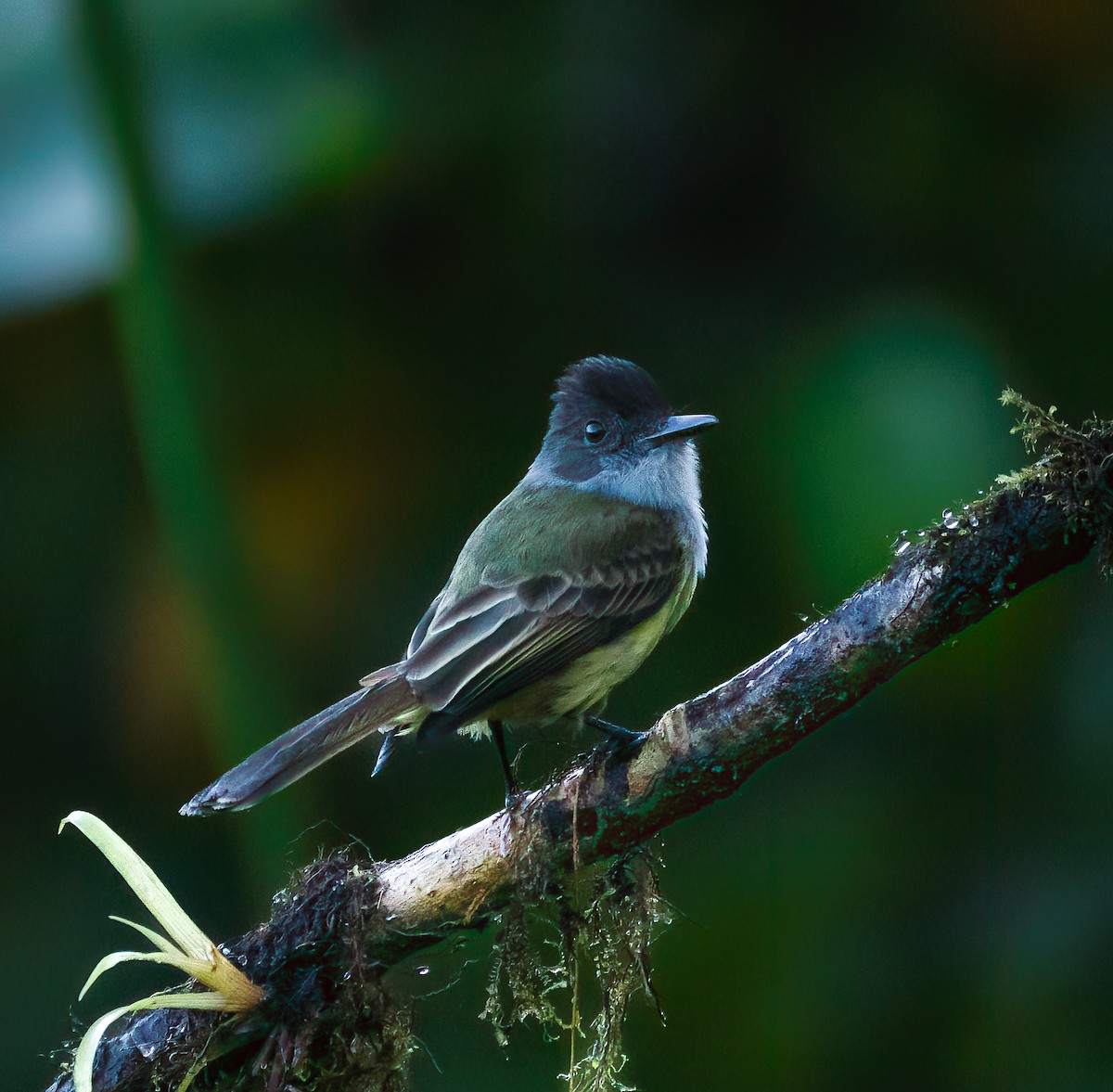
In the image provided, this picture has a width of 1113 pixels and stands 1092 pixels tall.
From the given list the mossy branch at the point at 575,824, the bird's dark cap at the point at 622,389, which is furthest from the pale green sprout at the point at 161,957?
the bird's dark cap at the point at 622,389

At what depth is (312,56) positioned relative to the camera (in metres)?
4.19

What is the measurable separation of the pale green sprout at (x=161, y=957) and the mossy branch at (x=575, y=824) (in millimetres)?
115

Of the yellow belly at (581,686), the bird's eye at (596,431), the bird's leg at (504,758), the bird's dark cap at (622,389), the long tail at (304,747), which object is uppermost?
the bird's dark cap at (622,389)

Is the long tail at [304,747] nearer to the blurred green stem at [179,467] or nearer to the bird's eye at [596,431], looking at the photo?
the bird's eye at [596,431]

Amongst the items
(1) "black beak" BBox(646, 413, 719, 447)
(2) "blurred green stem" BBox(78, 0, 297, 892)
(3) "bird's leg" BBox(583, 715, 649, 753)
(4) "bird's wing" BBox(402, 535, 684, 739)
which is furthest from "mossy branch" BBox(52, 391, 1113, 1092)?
(2) "blurred green stem" BBox(78, 0, 297, 892)

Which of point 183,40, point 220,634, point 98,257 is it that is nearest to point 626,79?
point 183,40

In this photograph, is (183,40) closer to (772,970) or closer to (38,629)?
(38,629)

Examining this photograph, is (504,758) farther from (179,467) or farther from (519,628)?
(179,467)

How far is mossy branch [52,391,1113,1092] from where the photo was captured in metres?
1.76

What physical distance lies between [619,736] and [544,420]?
235 cm

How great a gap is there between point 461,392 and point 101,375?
127 cm

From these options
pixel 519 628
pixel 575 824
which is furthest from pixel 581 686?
pixel 575 824

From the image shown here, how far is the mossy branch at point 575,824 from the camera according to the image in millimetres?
1761

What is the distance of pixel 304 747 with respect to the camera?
2279 mm
